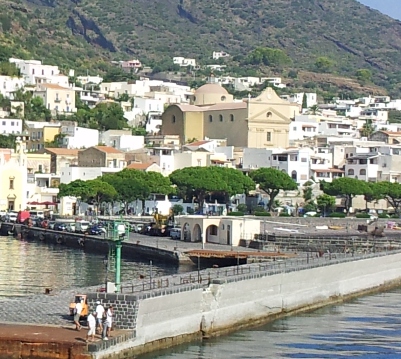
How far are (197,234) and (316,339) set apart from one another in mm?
33594

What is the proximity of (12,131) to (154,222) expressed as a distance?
4269 cm

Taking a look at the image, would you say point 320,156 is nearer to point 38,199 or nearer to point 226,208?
point 226,208

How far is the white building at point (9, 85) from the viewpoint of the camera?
137m

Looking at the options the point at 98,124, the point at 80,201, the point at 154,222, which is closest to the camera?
the point at 154,222

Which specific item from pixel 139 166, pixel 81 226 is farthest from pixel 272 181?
pixel 81 226

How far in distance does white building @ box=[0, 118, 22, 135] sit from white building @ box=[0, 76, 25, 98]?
1493 centimetres

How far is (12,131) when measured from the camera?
121 m

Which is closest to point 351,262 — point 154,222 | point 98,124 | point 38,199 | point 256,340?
point 256,340

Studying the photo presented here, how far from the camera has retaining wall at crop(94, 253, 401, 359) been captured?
109 feet

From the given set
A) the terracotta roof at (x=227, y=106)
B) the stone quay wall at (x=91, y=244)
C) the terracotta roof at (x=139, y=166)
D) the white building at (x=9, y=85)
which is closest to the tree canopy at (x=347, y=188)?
the terracotta roof at (x=139, y=166)

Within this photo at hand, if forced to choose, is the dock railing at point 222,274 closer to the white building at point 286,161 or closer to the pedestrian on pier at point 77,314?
the pedestrian on pier at point 77,314

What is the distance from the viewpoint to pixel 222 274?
43562mm

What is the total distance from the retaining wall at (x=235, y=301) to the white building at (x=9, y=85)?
8932cm

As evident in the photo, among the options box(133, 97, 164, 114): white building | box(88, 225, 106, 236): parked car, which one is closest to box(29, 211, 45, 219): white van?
box(88, 225, 106, 236): parked car
